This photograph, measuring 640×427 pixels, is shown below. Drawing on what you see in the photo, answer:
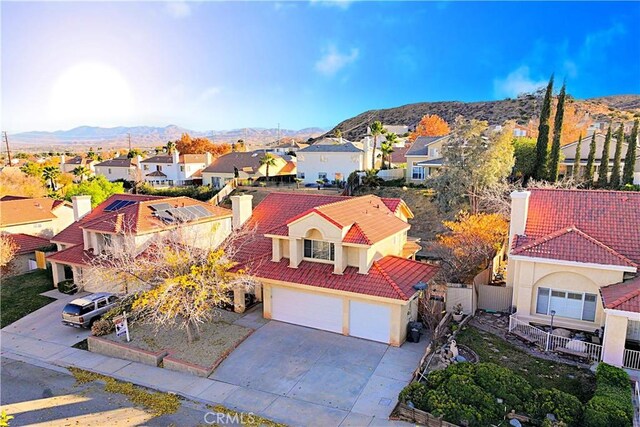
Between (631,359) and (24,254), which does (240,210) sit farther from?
(24,254)

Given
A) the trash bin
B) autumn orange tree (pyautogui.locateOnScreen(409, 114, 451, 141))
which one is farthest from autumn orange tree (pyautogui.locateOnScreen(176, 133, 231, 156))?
the trash bin

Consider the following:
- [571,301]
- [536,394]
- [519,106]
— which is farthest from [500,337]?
[519,106]

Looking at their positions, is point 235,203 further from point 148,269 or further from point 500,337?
point 500,337

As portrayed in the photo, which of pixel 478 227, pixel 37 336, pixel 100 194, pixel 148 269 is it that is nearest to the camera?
pixel 148 269

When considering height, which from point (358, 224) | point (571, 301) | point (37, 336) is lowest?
point (37, 336)

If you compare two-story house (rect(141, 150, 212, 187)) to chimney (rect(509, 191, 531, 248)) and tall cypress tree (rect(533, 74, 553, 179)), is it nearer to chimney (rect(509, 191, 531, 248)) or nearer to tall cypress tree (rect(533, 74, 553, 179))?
tall cypress tree (rect(533, 74, 553, 179))

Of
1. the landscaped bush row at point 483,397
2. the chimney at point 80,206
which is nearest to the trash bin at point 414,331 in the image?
the landscaped bush row at point 483,397
